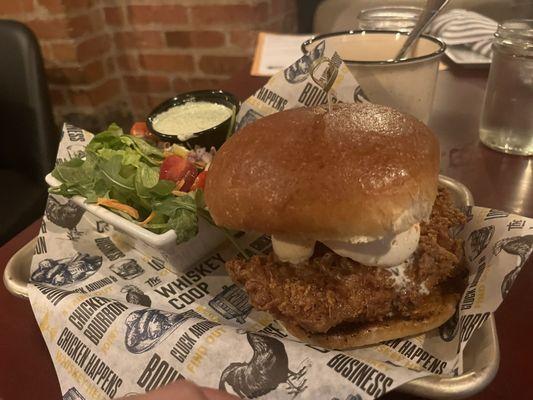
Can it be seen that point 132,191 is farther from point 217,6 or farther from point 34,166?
point 217,6

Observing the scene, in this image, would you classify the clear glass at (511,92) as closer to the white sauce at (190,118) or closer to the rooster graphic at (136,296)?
the white sauce at (190,118)

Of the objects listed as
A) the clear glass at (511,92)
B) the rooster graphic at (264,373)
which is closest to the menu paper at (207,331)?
the rooster graphic at (264,373)

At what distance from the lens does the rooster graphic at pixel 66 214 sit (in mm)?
1206

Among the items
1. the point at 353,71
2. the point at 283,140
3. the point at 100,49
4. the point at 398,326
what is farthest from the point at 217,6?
the point at 398,326

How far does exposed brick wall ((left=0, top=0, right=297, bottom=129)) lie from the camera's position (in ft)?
8.44

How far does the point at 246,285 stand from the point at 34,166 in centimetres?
148

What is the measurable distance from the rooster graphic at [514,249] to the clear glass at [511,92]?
56cm

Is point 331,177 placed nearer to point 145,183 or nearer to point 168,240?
point 168,240

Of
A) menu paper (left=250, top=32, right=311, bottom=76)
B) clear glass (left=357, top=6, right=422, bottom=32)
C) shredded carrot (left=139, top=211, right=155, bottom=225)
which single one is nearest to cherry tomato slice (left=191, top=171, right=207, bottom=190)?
shredded carrot (left=139, top=211, right=155, bottom=225)

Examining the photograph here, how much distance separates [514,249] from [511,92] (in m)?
0.63

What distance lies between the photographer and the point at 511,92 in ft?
4.36

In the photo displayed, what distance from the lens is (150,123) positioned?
4.80 ft

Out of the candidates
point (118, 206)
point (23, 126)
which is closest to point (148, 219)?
point (118, 206)

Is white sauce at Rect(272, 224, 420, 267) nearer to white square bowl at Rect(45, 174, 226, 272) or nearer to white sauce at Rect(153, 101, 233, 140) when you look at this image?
white square bowl at Rect(45, 174, 226, 272)
